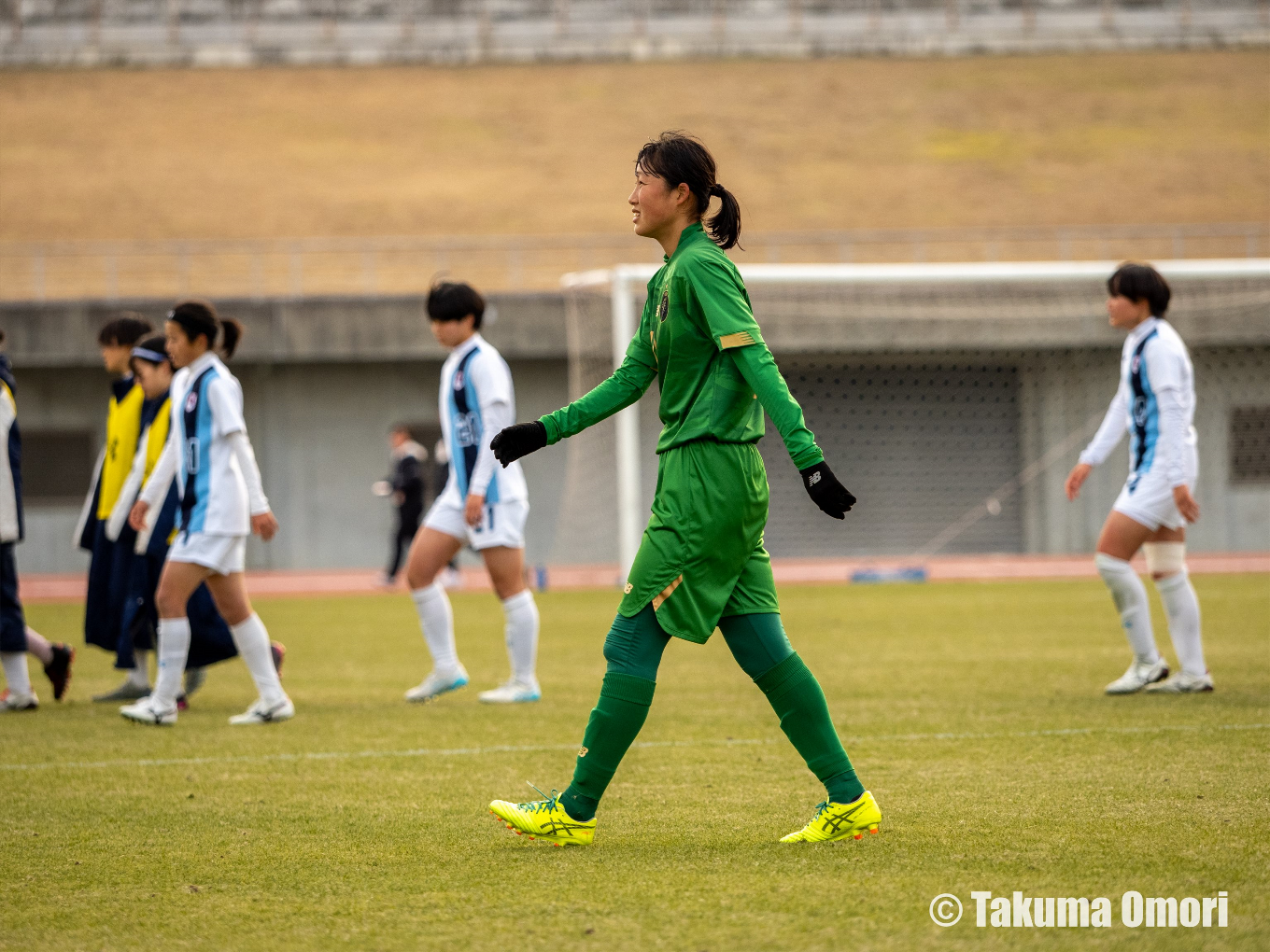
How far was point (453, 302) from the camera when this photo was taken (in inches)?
299

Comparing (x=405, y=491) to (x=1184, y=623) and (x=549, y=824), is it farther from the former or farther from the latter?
(x=549, y=824)

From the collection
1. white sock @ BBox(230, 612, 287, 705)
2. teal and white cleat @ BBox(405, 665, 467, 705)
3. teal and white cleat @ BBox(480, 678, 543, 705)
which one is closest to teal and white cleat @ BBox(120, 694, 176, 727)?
white sock @ BBox(230, 612, 287, 705)

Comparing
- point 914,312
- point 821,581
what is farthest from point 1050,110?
point 821,581

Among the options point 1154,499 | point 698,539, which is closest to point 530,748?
point 698,539

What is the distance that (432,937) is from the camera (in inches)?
131

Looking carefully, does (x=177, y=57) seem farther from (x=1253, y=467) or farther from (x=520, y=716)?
(x=520, y=716)

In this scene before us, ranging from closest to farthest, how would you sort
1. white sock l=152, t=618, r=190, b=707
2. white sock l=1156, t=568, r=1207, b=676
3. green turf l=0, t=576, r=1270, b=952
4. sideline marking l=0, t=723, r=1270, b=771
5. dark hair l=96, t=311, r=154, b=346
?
green turf l=0, t=576, r=1270, b=952
sideline marking l=0, t=723, r=1270, b=771
white sock l=152, t=618, r=190, b=707
white sock l=1156, t=568, r=1207, b=676
dark hair l=96, t=311, r=154, b=346

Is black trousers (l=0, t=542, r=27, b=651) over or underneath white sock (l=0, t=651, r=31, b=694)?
over

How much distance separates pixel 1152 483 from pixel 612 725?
4.05 meters

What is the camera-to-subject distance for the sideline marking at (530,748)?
5.97m

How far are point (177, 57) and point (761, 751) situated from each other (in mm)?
36220

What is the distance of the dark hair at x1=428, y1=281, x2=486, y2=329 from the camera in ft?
24.9

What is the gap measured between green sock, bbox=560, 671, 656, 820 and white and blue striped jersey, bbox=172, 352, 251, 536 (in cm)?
320

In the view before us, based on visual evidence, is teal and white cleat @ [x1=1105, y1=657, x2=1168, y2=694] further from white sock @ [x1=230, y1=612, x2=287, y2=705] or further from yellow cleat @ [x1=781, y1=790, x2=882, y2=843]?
white sock @ [x1=230, y1=612, x2=287, y2=705]
